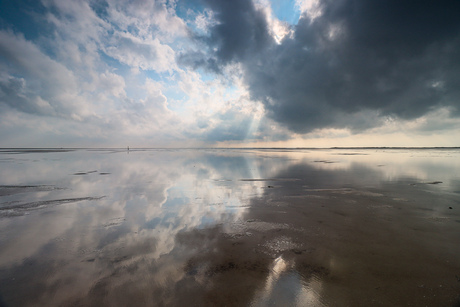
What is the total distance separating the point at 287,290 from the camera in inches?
170

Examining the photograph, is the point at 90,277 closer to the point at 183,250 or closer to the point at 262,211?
the point at 183,250

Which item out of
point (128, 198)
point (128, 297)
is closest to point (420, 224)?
point (128, 297)

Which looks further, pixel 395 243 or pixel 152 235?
pixel 152 235

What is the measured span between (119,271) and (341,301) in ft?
17.0

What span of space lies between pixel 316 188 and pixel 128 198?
13.0 m

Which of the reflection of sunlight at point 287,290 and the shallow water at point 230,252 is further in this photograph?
the shallow water at point 230,252

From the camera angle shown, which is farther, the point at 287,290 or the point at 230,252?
the point at 230,252

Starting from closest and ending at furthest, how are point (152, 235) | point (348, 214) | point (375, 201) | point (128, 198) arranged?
point (152, 235) < point (348, 214) < point (375, 201) < point (128, 198)

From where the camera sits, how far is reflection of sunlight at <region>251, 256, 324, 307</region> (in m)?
4.00

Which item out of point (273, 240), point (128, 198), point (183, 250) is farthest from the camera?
point (128, 198)

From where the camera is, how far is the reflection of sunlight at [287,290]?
400 cm

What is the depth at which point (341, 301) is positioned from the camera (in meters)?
3.98

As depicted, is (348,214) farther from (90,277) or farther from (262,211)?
(90,277)

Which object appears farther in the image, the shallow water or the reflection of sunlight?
the shallow water
